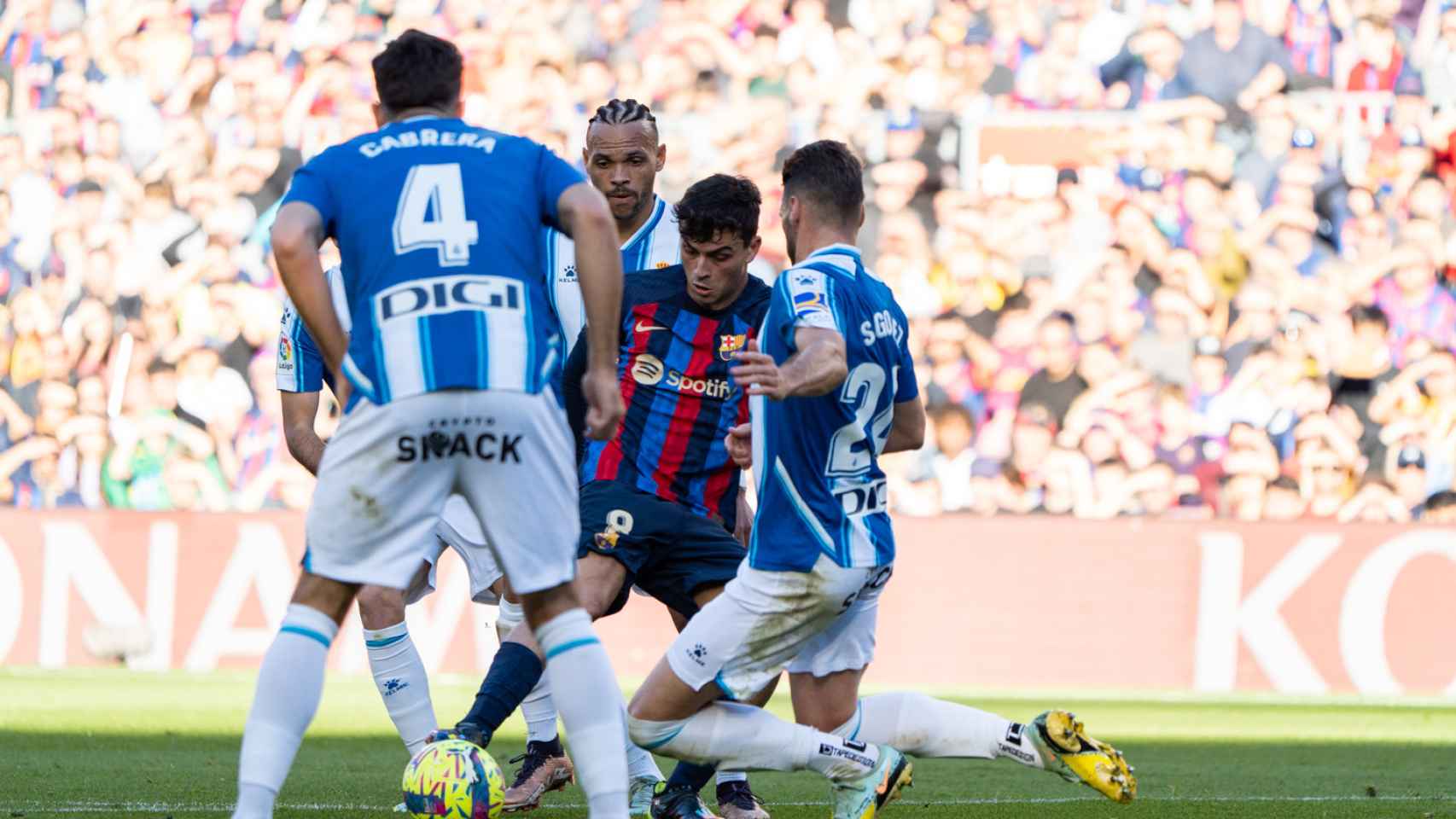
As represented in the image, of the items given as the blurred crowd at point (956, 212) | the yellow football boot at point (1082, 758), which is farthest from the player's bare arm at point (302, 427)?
the blurred crowd at point (956, 212)

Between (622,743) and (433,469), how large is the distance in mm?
779

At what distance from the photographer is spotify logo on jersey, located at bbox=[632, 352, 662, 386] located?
229 inches

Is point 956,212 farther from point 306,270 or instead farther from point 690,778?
point 306,270

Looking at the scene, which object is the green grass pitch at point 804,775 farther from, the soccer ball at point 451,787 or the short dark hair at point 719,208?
the short dark hair at point 719,208

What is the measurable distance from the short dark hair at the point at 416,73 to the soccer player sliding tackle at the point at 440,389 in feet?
0.06

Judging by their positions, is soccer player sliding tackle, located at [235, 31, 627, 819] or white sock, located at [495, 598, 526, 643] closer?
soccer player sliding tackle, located at [235, 31, 627, 819]

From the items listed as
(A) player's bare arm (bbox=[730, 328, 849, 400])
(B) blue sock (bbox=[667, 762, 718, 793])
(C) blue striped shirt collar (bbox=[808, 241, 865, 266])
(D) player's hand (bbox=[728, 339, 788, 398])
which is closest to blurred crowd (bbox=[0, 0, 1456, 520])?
(B) blue sock (bbox=[667, 762, 718, 793])

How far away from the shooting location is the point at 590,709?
4281 millimetres

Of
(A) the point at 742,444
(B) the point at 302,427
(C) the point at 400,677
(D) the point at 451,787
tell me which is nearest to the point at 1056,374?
(B) the point at 302,427

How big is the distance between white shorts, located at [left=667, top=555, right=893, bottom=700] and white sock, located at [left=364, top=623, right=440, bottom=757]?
139 centimetres

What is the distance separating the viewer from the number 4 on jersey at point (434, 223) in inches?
166

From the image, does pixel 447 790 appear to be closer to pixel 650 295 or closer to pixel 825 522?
pixel 825 522

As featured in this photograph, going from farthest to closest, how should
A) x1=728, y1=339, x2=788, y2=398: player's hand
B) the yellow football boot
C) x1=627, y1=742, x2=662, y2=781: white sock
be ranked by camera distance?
x1=627, y1=742, x2=662, y2=781: white sock → the yellow football boot → x1=728, y1=339, x2=788, y2=398: player's hand

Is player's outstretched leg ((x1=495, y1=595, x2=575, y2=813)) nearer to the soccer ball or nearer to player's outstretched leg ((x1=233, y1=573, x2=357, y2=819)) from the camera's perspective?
the soccer ball
